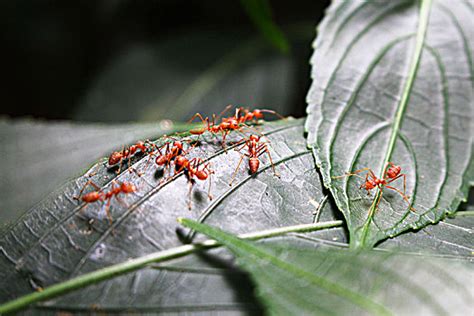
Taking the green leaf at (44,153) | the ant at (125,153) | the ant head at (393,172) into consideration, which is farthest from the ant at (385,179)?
the green leaf at (44,153)

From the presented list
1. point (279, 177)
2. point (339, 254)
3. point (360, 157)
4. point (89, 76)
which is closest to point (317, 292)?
point (339, 254)

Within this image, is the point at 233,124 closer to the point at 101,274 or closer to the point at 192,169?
the point at 192,169

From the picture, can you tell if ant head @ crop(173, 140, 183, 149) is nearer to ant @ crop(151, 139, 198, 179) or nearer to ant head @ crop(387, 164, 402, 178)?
ant @ crop(151, 139, 198, 179)

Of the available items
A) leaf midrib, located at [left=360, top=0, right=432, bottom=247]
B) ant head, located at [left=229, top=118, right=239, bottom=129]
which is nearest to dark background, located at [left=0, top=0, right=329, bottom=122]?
leaf midrib, located at [left=360, top=0, right=432, bottom=247]

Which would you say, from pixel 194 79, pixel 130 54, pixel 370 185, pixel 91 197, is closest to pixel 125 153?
pixel 91 197

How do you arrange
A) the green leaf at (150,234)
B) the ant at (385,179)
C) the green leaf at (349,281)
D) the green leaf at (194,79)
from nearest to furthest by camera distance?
the green leaf at (349,281)
the green leaf at (150,234)
the ant at (385,179)
the green leaf at (194,79)

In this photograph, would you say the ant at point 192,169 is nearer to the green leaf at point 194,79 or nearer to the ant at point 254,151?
the ant at point 254,151
